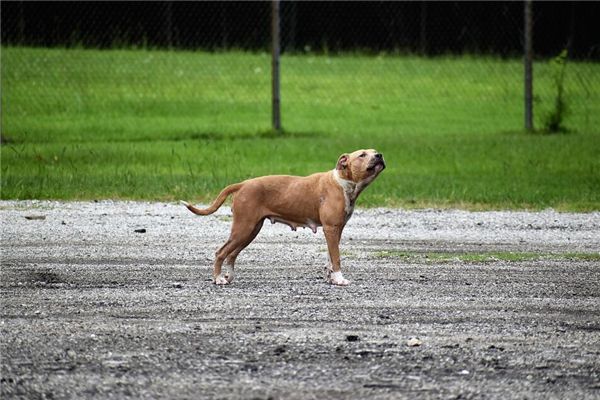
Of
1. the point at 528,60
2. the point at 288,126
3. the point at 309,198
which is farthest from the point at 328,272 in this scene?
the point at 288,126

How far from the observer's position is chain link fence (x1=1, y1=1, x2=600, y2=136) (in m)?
21.9

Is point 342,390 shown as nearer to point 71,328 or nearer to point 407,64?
point 71,328

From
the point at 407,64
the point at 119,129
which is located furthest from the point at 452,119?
the point at 119,129

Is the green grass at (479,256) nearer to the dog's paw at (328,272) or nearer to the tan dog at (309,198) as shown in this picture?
the dog's paw at (328,272)

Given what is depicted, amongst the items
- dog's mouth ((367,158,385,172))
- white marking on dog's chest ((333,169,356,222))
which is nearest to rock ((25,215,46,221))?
white marking on dog's chest ((333,169,356,222))

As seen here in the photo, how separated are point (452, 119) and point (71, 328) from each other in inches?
606

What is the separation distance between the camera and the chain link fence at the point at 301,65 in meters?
21.9

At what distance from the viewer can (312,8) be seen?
948 inches

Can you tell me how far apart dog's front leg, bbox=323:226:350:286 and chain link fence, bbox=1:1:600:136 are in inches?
436

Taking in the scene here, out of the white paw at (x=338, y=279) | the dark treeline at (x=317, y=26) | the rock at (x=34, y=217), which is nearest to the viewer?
the white paw at (x=338, y=279)

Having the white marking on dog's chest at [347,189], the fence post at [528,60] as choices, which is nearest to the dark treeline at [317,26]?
the fence post at [528,60]

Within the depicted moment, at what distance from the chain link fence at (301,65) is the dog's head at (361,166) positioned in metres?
11.2

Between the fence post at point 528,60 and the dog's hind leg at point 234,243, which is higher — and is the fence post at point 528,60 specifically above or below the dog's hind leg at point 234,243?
below

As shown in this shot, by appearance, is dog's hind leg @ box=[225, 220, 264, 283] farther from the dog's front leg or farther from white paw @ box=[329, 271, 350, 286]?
white paw @ box=[329, 271, 350, 286]
